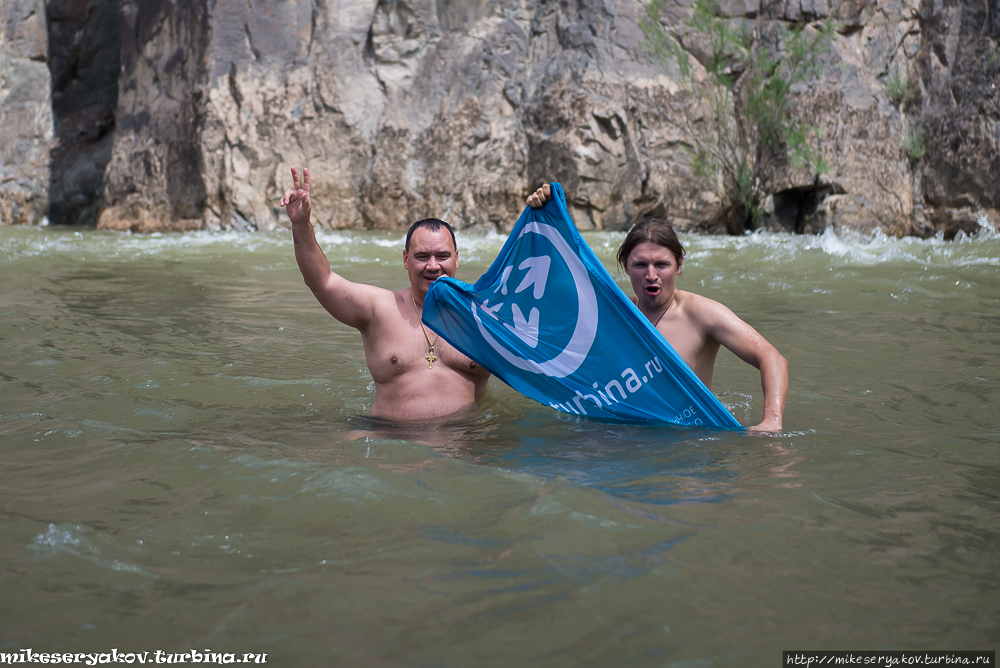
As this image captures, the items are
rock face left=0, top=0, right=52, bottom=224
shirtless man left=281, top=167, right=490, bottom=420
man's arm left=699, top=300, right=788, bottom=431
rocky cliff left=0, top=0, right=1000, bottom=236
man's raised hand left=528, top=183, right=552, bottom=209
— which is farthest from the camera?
rock face left=0, top=0, right=52, bottom=224

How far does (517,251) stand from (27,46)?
15050mm

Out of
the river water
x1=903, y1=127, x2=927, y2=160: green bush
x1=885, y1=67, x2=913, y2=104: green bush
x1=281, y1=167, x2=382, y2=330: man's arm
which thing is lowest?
the river water

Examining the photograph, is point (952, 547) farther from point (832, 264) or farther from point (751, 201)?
point (751, 201)

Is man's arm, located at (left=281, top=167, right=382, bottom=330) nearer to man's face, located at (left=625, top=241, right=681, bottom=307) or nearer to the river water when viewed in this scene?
the river water

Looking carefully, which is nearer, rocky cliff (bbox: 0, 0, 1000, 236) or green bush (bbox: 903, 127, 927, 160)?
rocky cliff (bbox: 0, 0, 1000, 236)

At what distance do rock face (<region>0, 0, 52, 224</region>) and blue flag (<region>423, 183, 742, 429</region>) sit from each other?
44.5ft

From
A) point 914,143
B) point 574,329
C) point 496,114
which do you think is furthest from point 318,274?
point 914,143

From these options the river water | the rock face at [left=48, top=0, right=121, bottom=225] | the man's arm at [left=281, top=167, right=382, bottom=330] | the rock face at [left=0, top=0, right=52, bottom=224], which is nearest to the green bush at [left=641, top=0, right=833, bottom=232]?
the river water

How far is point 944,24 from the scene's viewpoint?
1043 centimetres

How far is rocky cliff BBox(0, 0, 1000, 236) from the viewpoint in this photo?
10.2 m

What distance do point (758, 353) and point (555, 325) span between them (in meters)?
0.78

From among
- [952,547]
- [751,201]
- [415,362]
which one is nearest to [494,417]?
[415,362]

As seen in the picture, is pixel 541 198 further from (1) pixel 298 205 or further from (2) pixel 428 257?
(1) pixel 298 205

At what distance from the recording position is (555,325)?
307 centimetres
